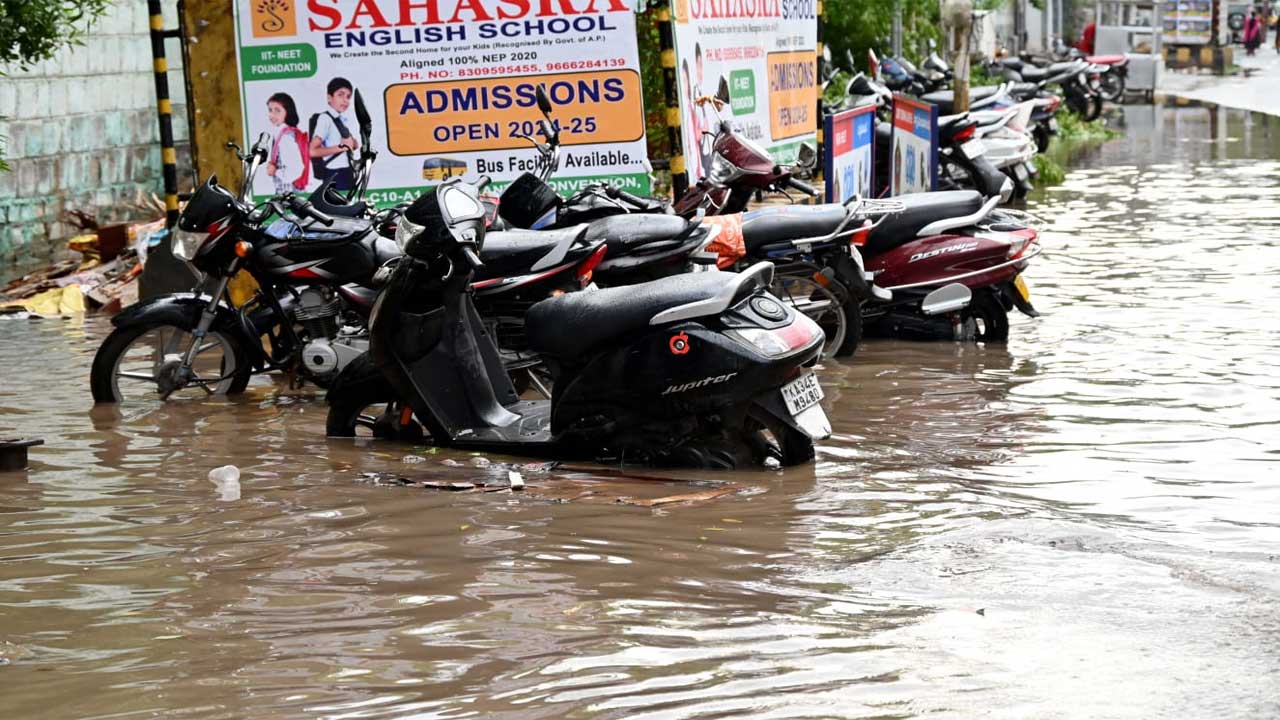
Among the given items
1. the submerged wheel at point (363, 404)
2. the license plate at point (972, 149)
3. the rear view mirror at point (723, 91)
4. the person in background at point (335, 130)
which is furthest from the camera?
the license plate at point (972, 149)

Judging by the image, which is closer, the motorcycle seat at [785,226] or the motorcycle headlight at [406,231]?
Answer: the motorcycle headlight at [406,231]

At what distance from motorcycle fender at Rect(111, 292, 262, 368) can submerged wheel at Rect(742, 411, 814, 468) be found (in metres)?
2.96

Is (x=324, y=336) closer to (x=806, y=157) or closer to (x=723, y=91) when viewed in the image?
(x=723, y=91)

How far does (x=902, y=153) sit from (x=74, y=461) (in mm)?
6957

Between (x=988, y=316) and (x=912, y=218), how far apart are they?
2.33ft

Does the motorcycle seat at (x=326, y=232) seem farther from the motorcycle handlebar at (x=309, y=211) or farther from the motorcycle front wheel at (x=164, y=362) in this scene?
the motorcycle front wheel at (x=164, y=362)

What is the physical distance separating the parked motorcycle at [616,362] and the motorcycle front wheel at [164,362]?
159 cm

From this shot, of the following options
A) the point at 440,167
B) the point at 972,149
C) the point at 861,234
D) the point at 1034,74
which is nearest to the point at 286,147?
the point at 440,167

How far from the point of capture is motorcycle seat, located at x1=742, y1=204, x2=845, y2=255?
9.23 meters

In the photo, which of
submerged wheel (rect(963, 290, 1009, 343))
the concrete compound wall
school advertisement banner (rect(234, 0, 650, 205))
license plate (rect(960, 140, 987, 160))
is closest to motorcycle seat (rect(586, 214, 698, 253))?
school advertisement banner (rect(234, 0, 650, 205))

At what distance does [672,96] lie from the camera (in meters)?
10.6

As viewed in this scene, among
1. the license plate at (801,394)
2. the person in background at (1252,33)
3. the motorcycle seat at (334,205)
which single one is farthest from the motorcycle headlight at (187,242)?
the person in background at (1252,33)

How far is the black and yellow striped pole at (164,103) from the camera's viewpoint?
10727 millimetres

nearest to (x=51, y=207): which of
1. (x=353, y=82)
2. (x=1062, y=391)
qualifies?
(x=353, y=82)
